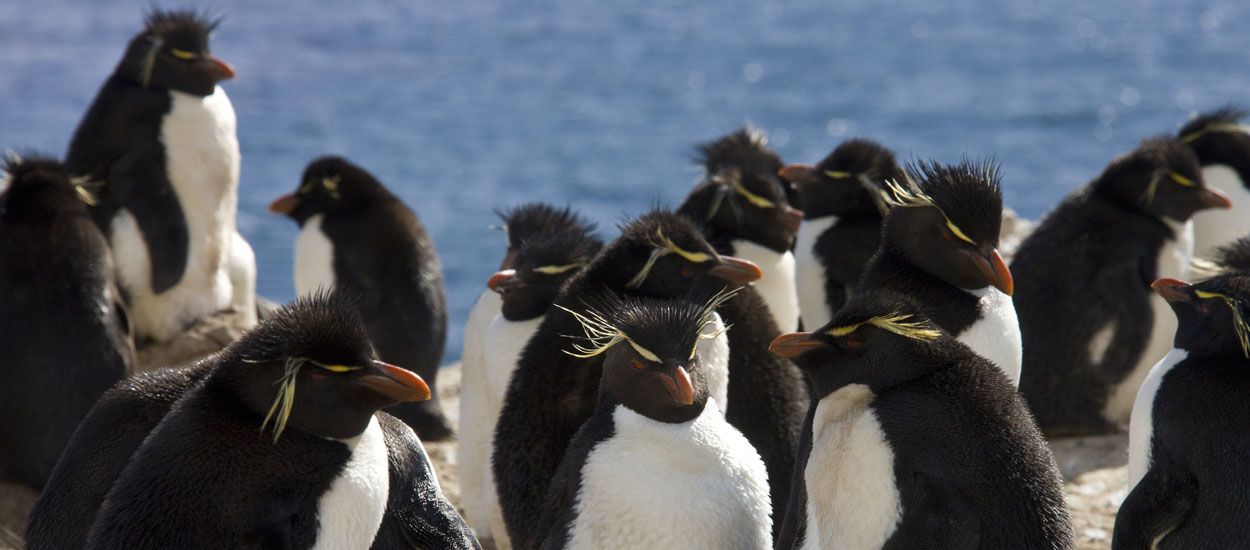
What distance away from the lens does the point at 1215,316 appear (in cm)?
386

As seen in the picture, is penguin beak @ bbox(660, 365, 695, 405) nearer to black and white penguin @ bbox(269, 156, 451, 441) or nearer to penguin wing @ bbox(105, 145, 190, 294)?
black and white penguin @ bbox(269, 156, 451, 441)

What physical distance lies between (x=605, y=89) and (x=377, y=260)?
18606 mm

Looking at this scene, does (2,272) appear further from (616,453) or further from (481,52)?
(481,52)

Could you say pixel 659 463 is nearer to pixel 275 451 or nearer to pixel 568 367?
pixel 568 367

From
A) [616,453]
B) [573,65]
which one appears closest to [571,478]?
[616,453]

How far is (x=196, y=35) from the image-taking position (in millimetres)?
6195

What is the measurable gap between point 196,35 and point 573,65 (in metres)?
19.5

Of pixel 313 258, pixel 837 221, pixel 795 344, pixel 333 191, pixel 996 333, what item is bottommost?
pixel 313 258

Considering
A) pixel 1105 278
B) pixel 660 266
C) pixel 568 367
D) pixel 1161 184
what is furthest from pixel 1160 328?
pixel 568 367

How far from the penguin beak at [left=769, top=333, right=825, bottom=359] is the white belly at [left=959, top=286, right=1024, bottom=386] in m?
0.74

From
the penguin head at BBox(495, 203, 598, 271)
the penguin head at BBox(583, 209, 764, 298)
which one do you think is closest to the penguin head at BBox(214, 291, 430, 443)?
the penguin head at BBox(583, 209, 764, 298)

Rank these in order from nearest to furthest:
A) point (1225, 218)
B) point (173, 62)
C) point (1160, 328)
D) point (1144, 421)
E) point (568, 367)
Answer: point (1144, 421), point (568, 367), point (1160, 328), point (173, 62), point (1225, 218)

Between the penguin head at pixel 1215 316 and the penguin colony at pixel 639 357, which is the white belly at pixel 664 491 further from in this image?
the penguin head at pixel 1215 316

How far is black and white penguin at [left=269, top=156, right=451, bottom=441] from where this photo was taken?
19.6 ft
